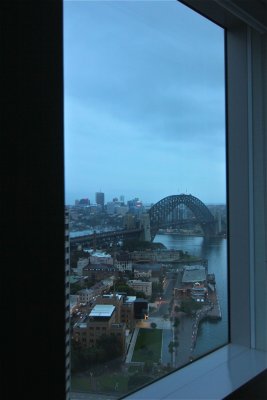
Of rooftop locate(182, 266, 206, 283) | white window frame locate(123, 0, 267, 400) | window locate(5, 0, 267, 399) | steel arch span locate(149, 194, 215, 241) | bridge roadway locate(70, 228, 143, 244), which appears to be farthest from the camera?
white window frame locate(123, 0, 267, 400)

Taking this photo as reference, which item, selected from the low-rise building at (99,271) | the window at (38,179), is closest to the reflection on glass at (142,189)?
the low-rise building at (99,271)

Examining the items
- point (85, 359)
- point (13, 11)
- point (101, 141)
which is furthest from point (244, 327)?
point (13, 11)

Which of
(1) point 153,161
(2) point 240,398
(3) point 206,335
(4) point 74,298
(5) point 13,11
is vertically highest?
(5) point 13,11

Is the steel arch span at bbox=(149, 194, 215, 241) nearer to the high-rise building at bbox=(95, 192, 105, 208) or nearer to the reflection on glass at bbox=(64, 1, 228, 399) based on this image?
the reflection on glass at bbox=(64, 1, 228, 399)

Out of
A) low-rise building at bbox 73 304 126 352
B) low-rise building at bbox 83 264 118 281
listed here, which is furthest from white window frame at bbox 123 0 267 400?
low-rise building at bbox 83 264 118 281

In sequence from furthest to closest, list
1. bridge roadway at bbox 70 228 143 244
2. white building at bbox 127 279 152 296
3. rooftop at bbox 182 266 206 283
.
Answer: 1. rooftop at bbox 182 266 206 283
2. white building at bbox 127 279 152 296
3. bridge roadway at bbox 70 228 143 244

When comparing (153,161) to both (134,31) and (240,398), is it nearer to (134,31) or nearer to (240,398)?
(134,31)

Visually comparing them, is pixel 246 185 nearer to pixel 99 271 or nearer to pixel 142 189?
pixel 142 189
